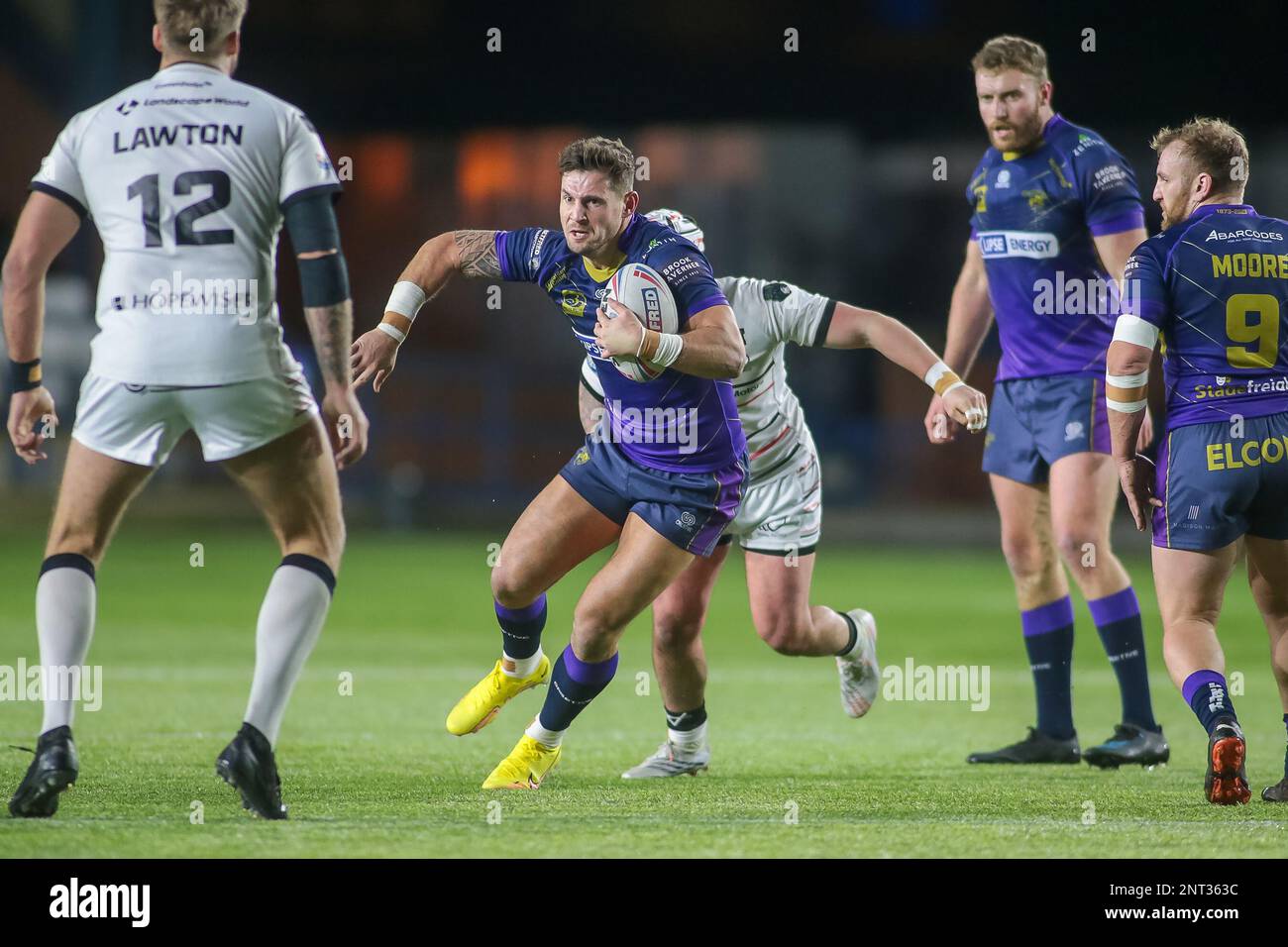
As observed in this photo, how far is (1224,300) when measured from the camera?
16.8 feet

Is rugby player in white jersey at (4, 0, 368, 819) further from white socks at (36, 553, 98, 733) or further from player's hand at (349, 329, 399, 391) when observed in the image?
player's hand at (349, 329, 399, 391)

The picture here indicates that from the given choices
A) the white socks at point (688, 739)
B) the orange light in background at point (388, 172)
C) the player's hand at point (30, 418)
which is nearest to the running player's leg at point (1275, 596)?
the white socks at point (688, 739)

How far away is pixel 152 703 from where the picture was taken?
7668 mm

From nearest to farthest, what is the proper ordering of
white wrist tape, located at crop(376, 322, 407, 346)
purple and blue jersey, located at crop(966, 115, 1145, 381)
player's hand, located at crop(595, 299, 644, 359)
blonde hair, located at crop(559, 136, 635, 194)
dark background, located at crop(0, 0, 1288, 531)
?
player's hand, located at crop(595, 299, 644, 359), blonde hair, located at crop(559, 136, 635, 194), white wrist tape, located at crop(376, 322, 407, 346), purple and blue jersey, located at crop(966, 115, 1145, 381), dark background, located at crop(0, 0, 1288, 531)

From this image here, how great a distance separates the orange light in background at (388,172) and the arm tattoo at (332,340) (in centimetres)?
2155

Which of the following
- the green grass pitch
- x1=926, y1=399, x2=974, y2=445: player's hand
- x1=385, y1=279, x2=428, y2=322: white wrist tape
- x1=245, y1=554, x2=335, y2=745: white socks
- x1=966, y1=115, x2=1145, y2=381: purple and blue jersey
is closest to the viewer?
the green grass pitch

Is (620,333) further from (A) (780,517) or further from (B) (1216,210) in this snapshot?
(B) (1216,210)

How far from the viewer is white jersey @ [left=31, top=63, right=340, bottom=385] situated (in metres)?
4.53

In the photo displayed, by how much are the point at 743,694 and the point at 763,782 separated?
294cm

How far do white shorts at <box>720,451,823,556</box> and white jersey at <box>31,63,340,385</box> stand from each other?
2.19 meters

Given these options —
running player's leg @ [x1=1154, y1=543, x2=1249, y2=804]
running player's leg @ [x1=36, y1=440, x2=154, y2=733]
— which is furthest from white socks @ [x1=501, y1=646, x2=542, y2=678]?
running player's leg @ [x1=1154, y1=543, x2=1249, y2=804]

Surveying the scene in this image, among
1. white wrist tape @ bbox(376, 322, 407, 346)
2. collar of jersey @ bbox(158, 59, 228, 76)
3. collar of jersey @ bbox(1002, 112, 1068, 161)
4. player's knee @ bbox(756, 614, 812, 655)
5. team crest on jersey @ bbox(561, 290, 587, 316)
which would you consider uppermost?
collar of jersey @ bbox(1002, 112, 1068, 161)

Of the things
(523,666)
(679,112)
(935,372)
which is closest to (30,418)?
(523,666)

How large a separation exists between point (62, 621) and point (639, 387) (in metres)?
1.93
